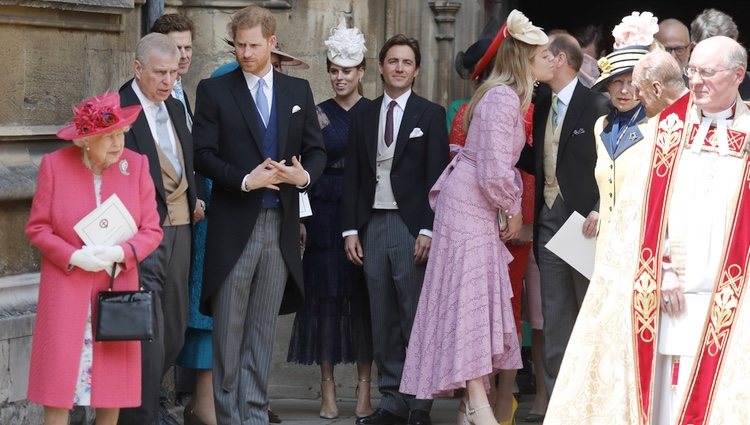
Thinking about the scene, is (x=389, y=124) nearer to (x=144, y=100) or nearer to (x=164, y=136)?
(x=164, y=136)

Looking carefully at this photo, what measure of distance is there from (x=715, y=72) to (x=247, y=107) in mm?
2367

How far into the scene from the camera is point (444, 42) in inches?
403

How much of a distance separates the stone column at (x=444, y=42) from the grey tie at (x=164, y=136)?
3.07 m

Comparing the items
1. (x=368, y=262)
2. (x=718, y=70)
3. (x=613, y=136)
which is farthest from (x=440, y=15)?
(x=718, y=70)

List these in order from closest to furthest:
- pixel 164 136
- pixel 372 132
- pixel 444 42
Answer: pixel 164 136 → pixel 372 132 → pixel 444 42

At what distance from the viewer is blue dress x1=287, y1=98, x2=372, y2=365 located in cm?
884

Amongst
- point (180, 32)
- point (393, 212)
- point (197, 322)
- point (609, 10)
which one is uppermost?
point (609, 10)

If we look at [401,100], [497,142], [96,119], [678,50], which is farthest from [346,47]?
[96,119]

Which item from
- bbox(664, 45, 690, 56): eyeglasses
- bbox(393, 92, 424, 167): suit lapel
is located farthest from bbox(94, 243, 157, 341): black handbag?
bbox(664, 45, 690, 56): eyeglasses

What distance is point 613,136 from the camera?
24.6 ft

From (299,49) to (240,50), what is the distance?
6.79 feet

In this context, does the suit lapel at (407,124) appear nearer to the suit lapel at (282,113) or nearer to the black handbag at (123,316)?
the suit lapel at (282,113)

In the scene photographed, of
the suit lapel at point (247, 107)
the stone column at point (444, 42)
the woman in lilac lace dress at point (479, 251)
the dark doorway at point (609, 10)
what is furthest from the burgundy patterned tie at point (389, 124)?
→ the dark doorway at point (609, 10)

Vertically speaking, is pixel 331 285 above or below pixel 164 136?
below
